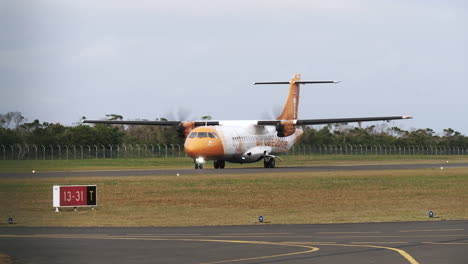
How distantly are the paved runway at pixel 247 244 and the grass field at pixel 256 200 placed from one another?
3.91ft

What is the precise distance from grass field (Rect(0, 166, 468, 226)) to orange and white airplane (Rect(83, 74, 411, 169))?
1242 centimetres

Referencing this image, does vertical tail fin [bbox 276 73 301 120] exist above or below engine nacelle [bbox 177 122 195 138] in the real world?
above

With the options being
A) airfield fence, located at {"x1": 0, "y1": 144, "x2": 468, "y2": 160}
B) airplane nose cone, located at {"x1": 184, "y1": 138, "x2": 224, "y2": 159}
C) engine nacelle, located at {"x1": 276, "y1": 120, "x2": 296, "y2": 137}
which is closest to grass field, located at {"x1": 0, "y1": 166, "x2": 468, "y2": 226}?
airplane nose cone, located at {"x1": 184, "y1": 138, "x2": 224, "y2": 159}

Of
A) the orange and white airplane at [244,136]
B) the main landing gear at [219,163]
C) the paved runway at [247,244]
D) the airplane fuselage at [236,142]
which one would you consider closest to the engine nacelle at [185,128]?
the orange and white airplane at [244,136]

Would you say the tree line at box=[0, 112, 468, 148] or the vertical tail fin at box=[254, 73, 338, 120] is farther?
the vertical tail fin at box=[254, 73, 338, 120]

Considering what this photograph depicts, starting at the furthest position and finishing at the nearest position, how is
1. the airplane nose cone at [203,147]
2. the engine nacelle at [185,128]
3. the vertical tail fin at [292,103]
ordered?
the vertical tail fin at [292,103], the engine nacelle at [185,128], the airplane nose cone at [203,147]

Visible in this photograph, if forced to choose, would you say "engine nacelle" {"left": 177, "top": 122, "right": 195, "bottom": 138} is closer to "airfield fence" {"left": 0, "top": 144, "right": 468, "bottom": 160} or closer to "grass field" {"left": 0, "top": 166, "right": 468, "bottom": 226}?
"airfield fence" {"left": 0, "top": 144, "right": 468, "bottom": 160}

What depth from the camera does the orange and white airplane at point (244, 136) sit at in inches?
2559

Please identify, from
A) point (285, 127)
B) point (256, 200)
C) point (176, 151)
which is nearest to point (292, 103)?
point (285, 127)

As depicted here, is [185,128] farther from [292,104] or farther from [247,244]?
[247,244]

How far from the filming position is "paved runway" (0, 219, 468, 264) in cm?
1520

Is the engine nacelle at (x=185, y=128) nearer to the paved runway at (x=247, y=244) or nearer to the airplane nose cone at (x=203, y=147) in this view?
the airplane nose cone at (x=203, y=147)

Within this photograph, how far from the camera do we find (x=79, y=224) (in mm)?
24641

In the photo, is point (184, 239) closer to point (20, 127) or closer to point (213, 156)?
point (20, 127)
